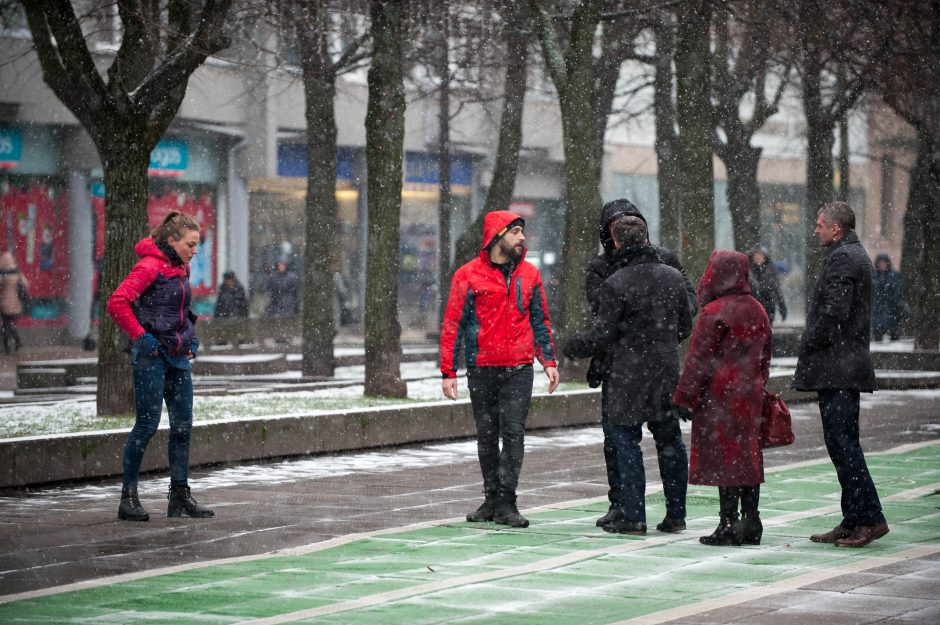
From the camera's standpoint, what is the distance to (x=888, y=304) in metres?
34.9

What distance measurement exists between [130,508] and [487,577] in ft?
10.4

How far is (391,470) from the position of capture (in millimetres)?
13578

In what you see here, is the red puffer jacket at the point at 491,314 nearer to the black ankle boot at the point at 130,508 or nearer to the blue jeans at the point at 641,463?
the blue jeans at the point at 641,463

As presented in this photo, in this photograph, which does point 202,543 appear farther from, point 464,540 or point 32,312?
point 32,312

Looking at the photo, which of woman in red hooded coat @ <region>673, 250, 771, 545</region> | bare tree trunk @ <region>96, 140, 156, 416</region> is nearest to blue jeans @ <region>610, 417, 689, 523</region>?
woman in red hooded coat @ <region>673, 250, 771, 545</region>

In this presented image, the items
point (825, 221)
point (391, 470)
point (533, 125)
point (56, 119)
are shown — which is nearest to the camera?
point (825, 221)

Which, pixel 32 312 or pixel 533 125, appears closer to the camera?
pixel 32 312

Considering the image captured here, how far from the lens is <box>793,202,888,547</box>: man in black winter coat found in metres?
8.99

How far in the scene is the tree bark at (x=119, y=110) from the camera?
15219 millimetres

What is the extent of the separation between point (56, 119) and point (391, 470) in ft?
73.7

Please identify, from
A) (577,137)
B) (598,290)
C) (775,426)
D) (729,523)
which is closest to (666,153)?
(577,137)

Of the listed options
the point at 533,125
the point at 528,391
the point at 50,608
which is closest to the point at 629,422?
the point at 528,391

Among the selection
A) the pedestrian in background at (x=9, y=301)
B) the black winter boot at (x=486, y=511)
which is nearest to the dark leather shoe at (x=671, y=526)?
the black winter boot at (x=486, y=511)

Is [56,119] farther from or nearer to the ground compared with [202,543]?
farther from the ground
